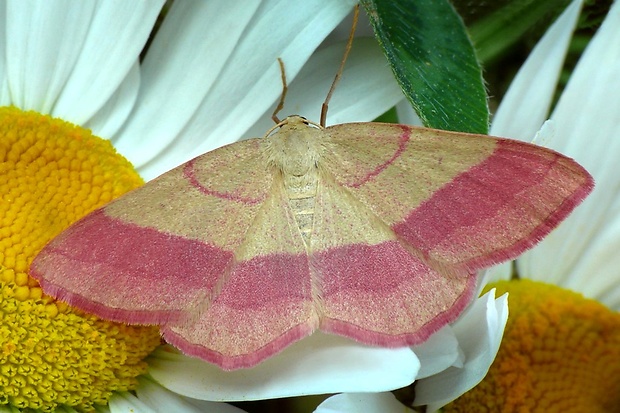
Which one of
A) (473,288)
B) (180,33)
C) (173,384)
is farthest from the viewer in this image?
(180,33)

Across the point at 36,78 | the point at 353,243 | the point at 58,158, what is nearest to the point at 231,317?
the point at 353,243

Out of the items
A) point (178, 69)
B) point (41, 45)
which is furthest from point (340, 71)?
point (41, 45)

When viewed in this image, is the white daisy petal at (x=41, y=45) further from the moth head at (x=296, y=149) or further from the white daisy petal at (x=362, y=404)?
the white daisy petal at (x=362, y=404)

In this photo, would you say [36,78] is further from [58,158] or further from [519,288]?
[519,288]

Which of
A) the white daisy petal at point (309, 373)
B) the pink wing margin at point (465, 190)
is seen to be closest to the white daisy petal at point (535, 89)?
the pink wing margin at point (465, 190)

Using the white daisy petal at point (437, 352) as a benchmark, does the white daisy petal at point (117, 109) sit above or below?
above

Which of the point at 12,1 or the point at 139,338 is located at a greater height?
the point at 12,1

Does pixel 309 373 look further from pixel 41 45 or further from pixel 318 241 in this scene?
pixel 41 45

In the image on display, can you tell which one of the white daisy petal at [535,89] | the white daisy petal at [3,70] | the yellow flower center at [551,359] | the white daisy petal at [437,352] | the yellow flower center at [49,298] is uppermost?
the white daisy petal at [3,70]
